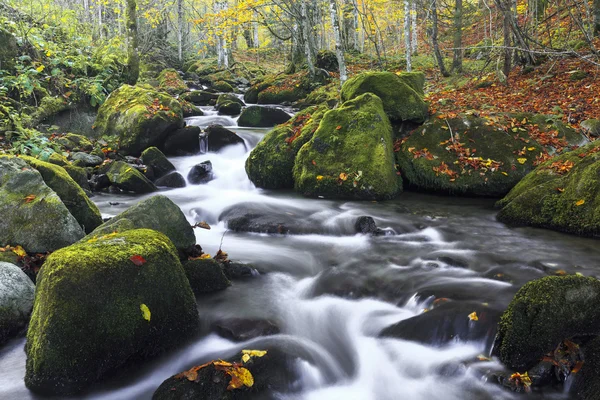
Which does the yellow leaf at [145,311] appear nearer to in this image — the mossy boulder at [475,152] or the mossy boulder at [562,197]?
the mossy boulder at [562,197]

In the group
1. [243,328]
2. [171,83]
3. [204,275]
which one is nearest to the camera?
[243,328]

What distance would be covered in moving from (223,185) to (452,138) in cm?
535

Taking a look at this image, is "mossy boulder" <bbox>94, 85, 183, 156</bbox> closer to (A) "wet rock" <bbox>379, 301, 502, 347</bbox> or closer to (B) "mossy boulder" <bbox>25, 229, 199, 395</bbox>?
(B) "mossy boulder" <bbox>25, 229, 199, 395</bbox>

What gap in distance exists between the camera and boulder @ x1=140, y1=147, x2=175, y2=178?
1040 cm

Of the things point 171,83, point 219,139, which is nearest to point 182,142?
point 219,139

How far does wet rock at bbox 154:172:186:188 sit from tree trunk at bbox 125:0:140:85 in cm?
790

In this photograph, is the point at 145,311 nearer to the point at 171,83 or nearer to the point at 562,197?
the point at 562,197

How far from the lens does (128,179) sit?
360 inches

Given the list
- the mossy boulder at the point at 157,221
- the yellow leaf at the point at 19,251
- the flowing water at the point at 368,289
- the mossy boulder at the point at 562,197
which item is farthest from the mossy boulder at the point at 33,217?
the mossy boulder at the point at 562,197

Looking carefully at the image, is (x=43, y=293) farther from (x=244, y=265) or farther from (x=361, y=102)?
(x=361, y=102)

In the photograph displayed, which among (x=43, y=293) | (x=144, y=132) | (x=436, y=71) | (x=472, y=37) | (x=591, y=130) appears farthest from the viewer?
(x=472, y=37)

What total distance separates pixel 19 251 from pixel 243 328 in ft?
9.08

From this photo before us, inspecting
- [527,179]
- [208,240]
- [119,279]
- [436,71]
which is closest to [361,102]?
[527,179]

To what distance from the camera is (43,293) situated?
10.8ft
